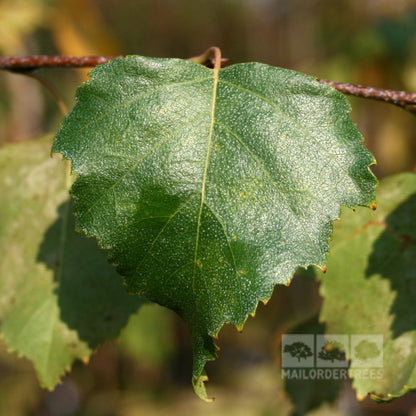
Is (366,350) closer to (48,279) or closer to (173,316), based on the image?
(48,279)

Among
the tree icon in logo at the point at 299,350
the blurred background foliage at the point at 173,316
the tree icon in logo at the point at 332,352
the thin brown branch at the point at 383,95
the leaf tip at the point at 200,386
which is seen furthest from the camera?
the blurred background foliage at the point at 173,316

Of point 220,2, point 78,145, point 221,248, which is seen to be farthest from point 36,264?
point 220,2

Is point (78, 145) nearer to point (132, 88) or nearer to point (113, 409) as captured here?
point (132, 88)

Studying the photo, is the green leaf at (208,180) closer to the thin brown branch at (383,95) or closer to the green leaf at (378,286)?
the thin brown branch at (383,95)

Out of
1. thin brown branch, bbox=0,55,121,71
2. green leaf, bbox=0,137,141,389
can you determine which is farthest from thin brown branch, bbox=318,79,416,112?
green leaf, bbox=0,137,141,389

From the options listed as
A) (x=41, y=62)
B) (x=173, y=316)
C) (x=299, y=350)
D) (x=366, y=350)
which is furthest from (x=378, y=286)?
(x=173, y=316)

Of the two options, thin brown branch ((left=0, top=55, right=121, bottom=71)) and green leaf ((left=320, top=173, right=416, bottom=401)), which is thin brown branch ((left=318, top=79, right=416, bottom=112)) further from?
thin brown branch ((left=0, top=55, right=121, bottom=71))

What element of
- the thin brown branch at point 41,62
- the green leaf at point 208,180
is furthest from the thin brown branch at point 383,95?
the thin brown branch at point 41,62
